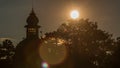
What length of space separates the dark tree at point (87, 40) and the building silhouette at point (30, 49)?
8.79m

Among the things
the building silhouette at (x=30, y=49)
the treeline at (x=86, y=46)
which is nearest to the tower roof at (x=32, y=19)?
the building silhouette at (x=30, y=49)

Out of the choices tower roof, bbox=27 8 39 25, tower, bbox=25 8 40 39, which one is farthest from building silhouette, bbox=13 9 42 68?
tower roof, bbox=27 8 39 25

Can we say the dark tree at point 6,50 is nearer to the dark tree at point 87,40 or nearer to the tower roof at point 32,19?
the dark tree at point 87,40

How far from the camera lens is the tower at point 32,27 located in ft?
192

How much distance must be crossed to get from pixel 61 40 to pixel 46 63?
1626cm

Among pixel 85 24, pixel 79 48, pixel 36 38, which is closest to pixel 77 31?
pixel 85 24

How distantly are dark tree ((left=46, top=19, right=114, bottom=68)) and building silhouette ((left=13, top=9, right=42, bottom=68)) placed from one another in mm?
8791

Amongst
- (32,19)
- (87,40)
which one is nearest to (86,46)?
(87,40)

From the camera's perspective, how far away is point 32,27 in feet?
195

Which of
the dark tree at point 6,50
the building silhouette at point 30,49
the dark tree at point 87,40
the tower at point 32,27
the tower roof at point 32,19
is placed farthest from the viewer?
the dark tree at point 6,50

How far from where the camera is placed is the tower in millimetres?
58625

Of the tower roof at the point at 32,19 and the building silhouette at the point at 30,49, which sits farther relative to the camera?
the tower roof at the point at 32,19

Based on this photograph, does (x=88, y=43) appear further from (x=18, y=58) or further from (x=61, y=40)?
(x=18, y=58)

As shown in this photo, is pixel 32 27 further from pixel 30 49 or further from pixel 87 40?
pixel 87 40
